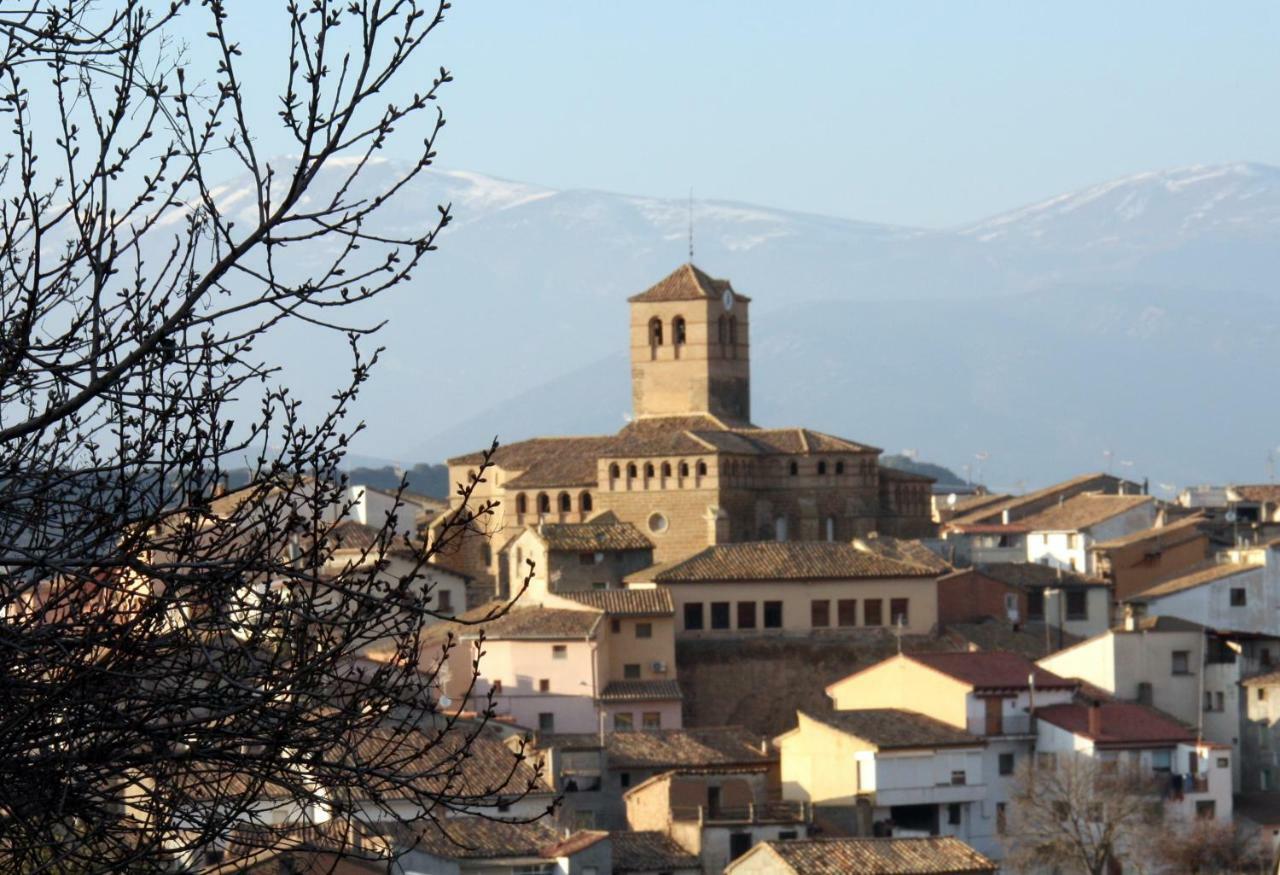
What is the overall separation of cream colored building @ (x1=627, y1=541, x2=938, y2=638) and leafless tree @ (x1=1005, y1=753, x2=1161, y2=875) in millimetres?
12148

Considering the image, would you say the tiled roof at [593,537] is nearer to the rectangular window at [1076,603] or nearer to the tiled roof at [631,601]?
the tiled roof at [631,601]

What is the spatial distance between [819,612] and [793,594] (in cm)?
65

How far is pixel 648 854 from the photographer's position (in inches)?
1570

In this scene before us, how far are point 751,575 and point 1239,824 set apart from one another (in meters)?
14.8

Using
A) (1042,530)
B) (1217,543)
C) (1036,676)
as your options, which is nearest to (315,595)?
(1036,676)

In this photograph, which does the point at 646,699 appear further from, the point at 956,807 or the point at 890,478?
the point at 890,478

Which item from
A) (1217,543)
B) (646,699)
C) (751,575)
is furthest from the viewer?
(1217,543)

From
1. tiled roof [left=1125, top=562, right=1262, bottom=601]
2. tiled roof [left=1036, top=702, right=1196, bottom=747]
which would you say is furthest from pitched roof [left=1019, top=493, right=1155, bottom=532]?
tiled roof [left=1036, top=702, right=1196, bottom=747]

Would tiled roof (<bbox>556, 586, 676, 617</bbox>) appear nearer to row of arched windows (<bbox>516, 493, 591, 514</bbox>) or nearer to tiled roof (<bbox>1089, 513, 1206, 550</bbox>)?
row of arched windows (<bbox>516, 493, 591, 514</bbox>)

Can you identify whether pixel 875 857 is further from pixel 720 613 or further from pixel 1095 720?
pixel 720 613

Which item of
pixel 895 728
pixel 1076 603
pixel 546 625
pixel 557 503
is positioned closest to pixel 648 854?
pixel 895 728

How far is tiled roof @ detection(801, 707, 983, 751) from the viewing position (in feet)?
153

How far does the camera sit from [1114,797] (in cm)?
4459

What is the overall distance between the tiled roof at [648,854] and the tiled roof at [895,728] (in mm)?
6054
